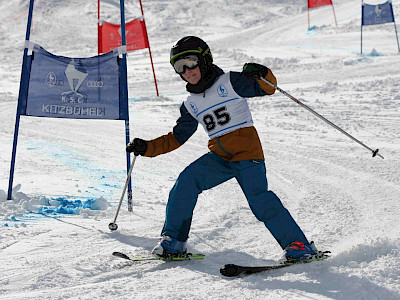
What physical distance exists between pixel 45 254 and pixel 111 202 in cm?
159

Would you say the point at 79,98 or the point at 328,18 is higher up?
the point at 328,18

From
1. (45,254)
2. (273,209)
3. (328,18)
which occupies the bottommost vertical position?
(45,254)

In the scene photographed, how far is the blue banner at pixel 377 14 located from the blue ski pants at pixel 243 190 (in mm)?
13709

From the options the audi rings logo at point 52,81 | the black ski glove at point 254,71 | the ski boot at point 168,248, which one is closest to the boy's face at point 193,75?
the black ski glove at point 254,71

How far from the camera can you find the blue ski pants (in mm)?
3416

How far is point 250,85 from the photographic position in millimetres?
3607

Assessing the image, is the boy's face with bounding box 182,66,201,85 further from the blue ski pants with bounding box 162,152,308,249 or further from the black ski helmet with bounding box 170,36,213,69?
the blue ski pants with bounding box 162,152,308,249

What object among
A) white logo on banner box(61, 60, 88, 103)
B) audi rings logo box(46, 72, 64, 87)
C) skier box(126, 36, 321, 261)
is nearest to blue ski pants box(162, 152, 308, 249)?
skier box(126, 36, 321, 261)

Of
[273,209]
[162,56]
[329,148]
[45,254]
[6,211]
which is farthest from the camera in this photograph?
[162,56]

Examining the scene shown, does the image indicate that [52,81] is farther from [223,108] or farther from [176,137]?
[223,108]

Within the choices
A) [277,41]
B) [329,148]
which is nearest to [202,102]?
[329,148]

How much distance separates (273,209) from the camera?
3416mm

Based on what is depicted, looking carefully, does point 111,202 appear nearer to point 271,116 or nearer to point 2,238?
point 2,238

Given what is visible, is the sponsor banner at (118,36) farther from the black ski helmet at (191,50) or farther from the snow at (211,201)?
the black ski helmet at (191,50)
